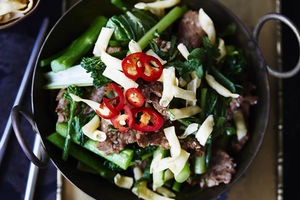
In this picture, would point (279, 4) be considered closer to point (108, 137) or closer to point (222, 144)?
point (222, 144)

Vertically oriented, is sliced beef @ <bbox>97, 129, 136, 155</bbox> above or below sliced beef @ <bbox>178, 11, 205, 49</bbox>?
below

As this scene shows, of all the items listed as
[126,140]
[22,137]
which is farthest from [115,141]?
[22,137]

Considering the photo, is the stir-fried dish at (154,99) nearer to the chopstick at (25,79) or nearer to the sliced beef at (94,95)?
the sliced beef at (94,95)

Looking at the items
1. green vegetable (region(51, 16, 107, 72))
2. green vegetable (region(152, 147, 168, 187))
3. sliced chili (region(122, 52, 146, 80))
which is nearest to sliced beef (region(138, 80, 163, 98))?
sliced chili (region(122, 52, 146, 80))

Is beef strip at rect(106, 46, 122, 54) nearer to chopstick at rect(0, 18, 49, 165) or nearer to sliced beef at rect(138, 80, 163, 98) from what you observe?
sliced beef at rect(138, 80, 163, 98)

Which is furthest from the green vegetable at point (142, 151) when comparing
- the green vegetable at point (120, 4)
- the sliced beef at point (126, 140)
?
the green vegetable at point (120, 4)

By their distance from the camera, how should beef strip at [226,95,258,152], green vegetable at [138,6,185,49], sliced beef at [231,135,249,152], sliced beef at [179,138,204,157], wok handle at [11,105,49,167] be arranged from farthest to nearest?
sliced beef at [231,135,249,152] < beef strip at [226,95,258,152] < green vegetable at [138,6,185,49] < sliced beef at [179,138,204,157] < wok handle at [11,105,49,167]
